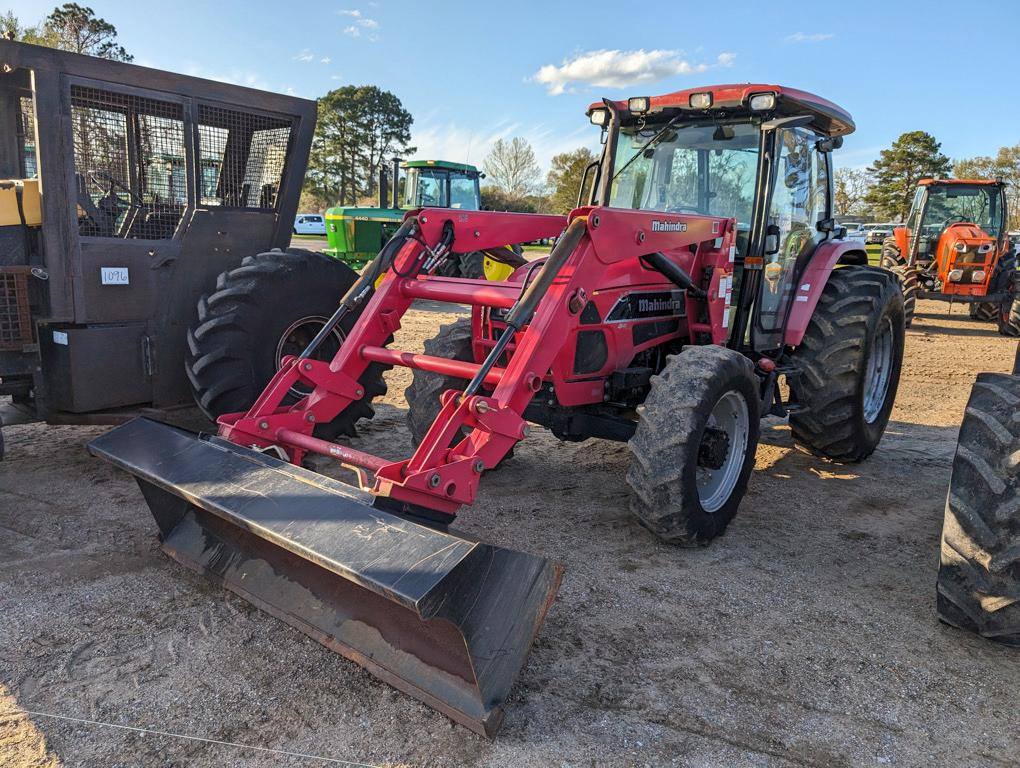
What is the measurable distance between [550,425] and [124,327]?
2.61m

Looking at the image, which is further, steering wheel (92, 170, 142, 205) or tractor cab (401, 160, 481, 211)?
tractor cab (401, 160, 481, 211)

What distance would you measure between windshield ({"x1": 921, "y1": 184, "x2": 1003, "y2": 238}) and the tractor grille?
13.2 metres

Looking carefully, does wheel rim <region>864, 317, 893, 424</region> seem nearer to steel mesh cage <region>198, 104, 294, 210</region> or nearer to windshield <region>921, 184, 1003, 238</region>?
steel mesh cage <region>198, 104, 294, 210</region>

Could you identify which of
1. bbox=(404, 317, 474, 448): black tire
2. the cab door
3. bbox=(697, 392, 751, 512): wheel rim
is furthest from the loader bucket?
the cab door

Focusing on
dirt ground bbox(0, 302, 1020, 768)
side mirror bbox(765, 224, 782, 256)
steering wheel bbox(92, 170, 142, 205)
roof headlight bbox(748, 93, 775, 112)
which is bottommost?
dirt ground bbox(0, 302, 1020, 768)

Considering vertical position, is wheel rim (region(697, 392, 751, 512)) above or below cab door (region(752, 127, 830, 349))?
below

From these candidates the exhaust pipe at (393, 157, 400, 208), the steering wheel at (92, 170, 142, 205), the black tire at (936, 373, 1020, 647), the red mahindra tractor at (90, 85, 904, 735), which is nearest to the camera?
the red mahindra tractor at (90, 85, 904, 735)

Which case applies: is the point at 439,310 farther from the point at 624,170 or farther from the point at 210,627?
the point at 210,627

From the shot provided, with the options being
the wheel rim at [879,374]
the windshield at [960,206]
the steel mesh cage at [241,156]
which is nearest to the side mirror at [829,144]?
the wheel rim at [879,374]

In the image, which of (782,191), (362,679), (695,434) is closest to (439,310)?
(782,191)

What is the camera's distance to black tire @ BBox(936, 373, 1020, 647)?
298 cm

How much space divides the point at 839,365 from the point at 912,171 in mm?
43595

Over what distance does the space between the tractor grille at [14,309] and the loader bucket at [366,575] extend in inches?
56.5

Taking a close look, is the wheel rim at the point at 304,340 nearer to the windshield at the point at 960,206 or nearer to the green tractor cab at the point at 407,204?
the green tractor cab at the point at 407,204
